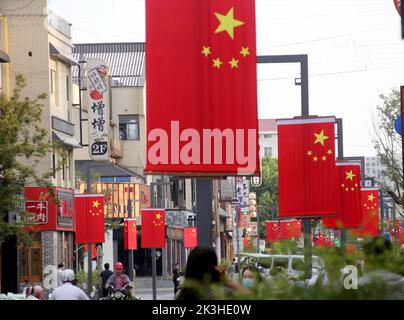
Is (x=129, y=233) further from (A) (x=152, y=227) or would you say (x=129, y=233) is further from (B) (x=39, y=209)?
(B) (x=39, y=209)

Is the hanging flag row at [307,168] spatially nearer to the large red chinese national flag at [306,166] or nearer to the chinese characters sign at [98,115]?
the large red chinese national flag at [306,166]

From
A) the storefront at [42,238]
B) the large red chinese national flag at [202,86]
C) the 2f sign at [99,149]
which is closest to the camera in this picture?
the large red chinese national flag at [202,86]

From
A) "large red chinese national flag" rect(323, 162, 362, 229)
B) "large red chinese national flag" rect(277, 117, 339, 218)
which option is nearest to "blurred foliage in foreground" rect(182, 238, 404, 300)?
"large red chinese national flag" rect(277, 117, 339, 218)

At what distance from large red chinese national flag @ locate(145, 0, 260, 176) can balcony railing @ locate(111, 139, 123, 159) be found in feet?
218

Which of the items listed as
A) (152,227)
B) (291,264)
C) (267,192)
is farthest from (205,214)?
(267,192)

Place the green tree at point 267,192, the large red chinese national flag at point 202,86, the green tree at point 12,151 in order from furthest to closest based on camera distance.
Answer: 1. the green tree at point 267,192
2. the green tree at point 12,151
3. the large red chinese national flag at point 202,86

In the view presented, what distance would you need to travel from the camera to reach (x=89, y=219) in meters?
44.8

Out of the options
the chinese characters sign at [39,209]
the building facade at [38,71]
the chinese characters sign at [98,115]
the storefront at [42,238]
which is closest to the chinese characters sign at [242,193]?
the chinese characters sign at [98,115]

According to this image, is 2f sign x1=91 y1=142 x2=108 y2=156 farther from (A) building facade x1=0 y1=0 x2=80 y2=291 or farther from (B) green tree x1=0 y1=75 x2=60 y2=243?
(B) green tree x1=0 y1=75 x2=60 y2=243

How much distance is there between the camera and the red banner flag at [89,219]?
44.5 meters

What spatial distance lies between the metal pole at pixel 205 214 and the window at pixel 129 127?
243 feet

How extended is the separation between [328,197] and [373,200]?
1804cm

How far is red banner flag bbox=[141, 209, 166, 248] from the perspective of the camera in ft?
180

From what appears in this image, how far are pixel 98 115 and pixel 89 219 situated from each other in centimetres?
1039
